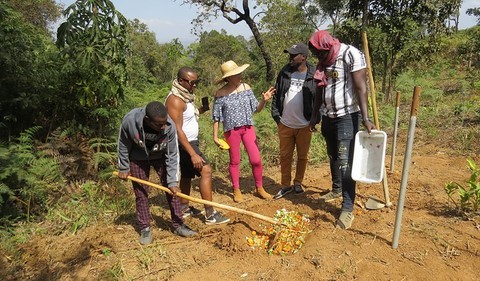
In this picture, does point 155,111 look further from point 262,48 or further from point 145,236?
point 262,48

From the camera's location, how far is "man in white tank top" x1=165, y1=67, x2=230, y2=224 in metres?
3.48

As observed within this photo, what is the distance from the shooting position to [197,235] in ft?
11.8

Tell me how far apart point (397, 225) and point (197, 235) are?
1803 millimetres

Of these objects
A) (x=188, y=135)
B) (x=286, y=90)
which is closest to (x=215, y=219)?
(x=188, y=135)

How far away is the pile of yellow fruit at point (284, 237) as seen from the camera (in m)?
3.13

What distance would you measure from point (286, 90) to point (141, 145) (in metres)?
1.77

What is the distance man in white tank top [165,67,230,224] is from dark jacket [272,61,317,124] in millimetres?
859

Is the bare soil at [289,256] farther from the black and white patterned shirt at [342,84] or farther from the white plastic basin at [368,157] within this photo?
the black and white patterned shirt at [342,84]

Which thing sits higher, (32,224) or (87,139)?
(87,139)

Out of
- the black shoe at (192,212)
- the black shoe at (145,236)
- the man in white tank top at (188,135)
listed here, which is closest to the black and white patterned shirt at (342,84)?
the man in white tank top at (188,135)

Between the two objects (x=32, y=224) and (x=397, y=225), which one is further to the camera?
(x=32, y=224)

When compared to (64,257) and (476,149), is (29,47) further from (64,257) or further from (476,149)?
(476,149)

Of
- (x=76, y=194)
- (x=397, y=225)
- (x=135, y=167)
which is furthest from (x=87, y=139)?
(x=397, y=225)

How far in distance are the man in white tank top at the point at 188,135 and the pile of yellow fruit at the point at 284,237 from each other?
0.68 m
